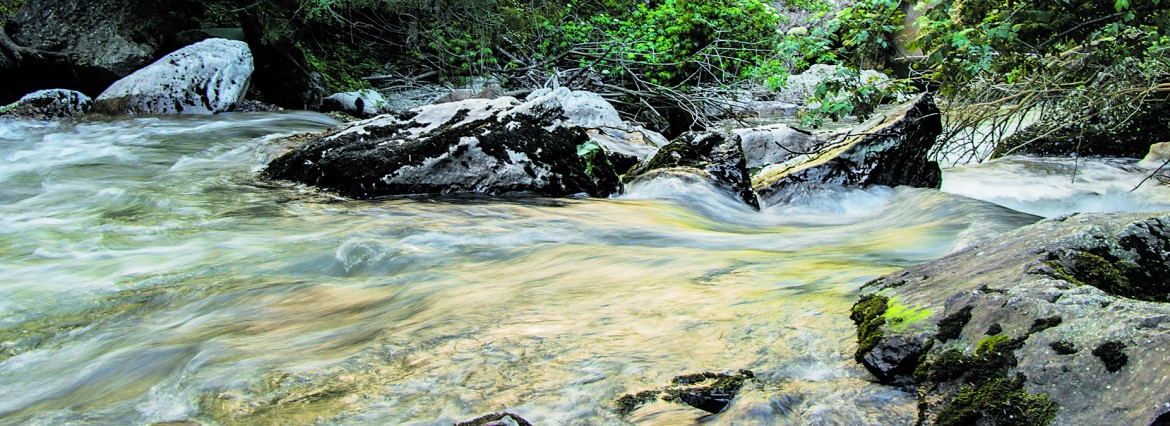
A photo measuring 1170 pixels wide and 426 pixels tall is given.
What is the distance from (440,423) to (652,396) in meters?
0.49

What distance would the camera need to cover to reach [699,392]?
178cm

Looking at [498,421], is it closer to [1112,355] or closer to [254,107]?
[1112,355]

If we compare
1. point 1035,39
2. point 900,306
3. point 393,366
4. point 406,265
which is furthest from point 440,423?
point 1035,39

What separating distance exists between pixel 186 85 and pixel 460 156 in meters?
6.36

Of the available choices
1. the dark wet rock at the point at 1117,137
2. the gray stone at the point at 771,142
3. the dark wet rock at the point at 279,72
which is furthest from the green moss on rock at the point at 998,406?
the dark wet rock at the point at 279,72

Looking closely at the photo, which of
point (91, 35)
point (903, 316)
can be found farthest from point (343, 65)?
point (903, 316)

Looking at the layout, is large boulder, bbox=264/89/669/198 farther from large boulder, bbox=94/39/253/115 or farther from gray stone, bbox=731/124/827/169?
large boulder, bbox=94/39/253/115

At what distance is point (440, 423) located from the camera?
5.92ft

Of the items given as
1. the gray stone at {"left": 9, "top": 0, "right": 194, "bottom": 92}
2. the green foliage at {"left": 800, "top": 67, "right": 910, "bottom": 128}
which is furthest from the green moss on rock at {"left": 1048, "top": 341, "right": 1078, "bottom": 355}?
the gray stone at {"left": 9, "top": 0, "right": 194, "bottom": 92}

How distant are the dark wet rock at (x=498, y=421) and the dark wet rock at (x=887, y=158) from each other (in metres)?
4.86

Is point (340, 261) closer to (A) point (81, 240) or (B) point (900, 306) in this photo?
(A) point (81, 240)

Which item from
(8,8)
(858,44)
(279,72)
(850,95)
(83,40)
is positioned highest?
(8,8)

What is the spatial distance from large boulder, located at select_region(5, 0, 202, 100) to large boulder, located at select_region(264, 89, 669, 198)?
21.2 ft

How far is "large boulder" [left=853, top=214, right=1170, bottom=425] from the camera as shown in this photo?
1.41 m
